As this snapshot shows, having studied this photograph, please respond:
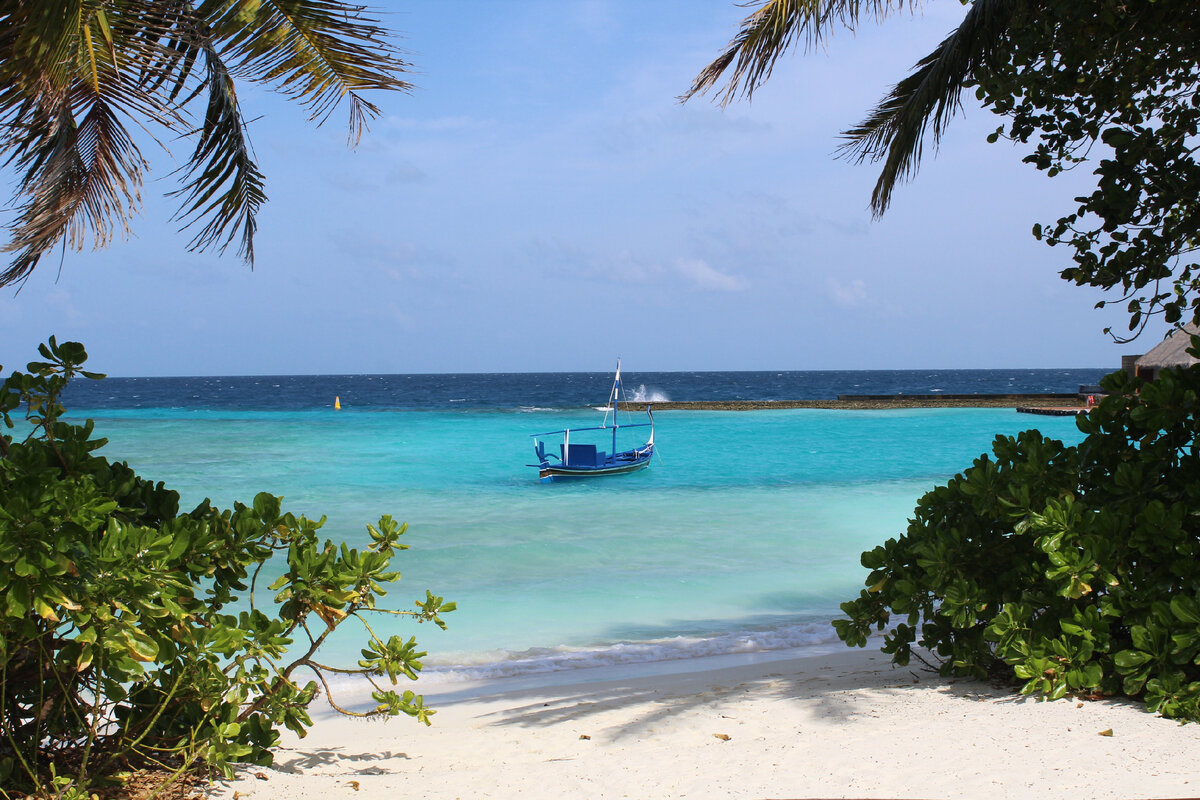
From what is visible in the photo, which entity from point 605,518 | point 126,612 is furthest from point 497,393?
point 126,612

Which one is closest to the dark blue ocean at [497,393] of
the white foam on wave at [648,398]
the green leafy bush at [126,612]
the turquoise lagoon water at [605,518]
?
the white foam on wave at [648,398]

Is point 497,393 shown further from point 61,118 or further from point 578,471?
point 61,118

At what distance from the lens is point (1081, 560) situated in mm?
3375

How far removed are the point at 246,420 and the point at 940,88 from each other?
39.0 metres

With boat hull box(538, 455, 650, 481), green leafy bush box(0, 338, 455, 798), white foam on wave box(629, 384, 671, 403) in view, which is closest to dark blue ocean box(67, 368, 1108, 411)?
white foam on wave box(629, 384, 671, 403)

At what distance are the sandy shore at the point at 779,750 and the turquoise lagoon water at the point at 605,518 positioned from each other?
77.6 inches

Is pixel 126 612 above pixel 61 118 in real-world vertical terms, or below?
below

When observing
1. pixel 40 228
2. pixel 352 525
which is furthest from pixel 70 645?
pixel 352 525

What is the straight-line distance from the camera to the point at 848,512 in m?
13.8

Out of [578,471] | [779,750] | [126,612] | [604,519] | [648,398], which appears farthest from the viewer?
[648,398]

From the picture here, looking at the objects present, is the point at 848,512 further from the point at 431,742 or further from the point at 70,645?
the point at 70,645

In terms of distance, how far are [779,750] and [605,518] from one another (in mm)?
9868

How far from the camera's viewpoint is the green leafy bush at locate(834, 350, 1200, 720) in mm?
3318

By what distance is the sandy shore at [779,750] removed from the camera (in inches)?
109
